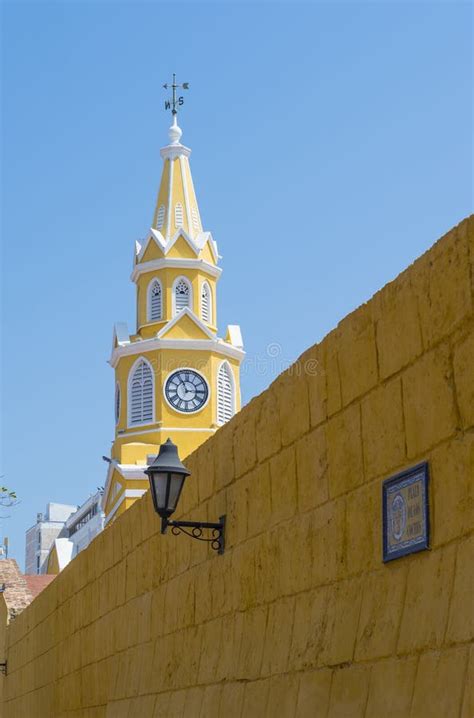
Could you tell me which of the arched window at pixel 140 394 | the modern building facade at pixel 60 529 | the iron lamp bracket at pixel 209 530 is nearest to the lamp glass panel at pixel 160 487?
the iron lamp bracket at pixel 209 530

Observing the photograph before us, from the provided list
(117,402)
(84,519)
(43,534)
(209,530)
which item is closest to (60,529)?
(43,534)

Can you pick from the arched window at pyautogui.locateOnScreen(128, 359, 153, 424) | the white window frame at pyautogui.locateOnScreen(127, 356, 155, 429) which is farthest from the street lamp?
the arched window at pyautogui.locateOnScreen(128, 359, 153, 424)

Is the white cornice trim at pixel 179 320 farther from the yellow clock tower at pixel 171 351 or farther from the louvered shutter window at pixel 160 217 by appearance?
the louvered shutter window at pixel 160 217

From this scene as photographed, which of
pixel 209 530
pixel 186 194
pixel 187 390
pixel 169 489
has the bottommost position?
pixel 209 530

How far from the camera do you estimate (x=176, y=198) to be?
47781mm

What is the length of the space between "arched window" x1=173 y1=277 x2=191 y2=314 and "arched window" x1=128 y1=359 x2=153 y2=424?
2641mm

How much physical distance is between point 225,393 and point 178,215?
23.8ft

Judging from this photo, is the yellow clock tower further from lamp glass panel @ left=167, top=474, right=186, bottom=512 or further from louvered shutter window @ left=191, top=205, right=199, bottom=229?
lamp glass panel @ left=167, top=474, right=186, bottom=512

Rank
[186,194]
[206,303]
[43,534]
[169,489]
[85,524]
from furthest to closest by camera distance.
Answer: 1. [43,534]
2. [85,524]
3. [186,194]
4. [206,303]
5. [169,489]

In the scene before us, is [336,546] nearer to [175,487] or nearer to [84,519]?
[175,487]

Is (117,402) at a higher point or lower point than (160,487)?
higher

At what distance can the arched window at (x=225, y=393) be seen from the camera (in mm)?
45031

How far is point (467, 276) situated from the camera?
16.5ft

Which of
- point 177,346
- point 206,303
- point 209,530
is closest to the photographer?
point 209,530
